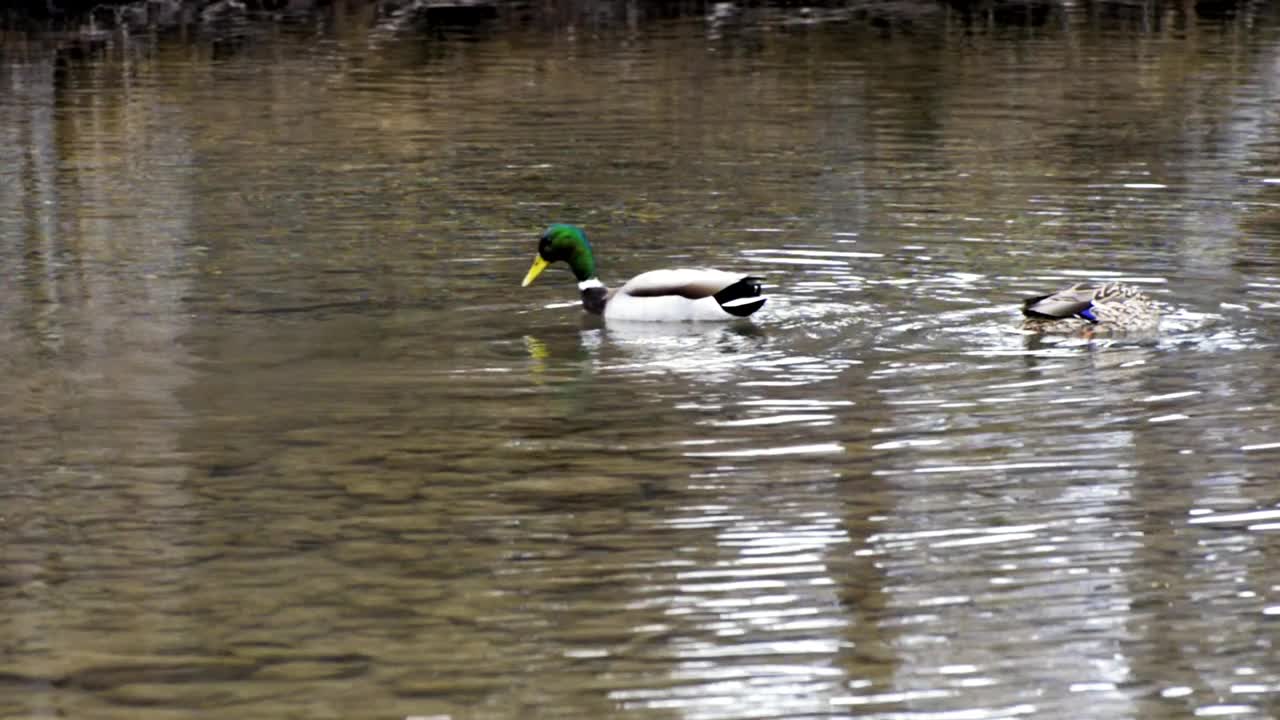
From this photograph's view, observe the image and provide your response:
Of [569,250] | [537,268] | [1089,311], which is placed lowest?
[1089,311]

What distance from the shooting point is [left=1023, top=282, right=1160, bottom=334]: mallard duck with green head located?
13.1 m

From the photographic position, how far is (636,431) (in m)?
11.1

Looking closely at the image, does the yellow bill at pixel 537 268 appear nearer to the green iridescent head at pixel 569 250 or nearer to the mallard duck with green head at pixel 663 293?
the green iridescent head at pixel 569 250

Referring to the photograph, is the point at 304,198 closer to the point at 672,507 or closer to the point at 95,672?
the point at 672,507

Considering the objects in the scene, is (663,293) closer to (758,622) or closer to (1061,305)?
(1061,305)

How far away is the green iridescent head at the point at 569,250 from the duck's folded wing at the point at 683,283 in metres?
0.57

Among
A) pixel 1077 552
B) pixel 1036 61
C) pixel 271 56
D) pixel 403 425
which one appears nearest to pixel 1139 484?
pixel 1077 552

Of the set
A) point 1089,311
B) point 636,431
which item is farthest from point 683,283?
point 636,431

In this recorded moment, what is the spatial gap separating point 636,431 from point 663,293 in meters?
2.90

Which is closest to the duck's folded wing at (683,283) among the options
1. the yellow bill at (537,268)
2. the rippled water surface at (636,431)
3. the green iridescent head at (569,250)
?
the rippled water surface at (636,431)

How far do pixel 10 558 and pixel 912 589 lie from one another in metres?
3.33

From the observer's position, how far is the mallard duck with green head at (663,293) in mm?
13695

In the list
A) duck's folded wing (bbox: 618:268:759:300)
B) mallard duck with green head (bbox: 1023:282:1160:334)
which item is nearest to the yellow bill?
duck's folded wing (bbox: 618:268:759:300)

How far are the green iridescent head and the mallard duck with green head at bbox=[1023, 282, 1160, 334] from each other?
2.79 meters
